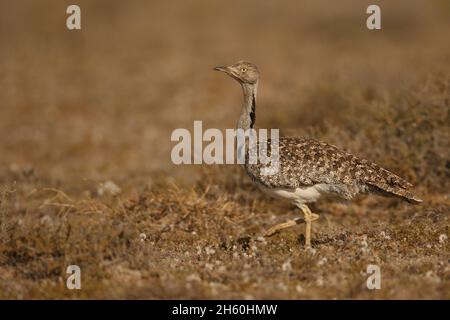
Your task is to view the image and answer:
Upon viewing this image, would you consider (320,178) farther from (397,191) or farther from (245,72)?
(245,72)

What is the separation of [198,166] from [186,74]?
27.0 feet

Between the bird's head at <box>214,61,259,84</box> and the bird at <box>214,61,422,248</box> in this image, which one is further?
the bird's head at <box>214,61,259,84</box>

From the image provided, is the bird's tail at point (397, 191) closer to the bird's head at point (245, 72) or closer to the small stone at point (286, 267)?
the small stone at point (286, 267)

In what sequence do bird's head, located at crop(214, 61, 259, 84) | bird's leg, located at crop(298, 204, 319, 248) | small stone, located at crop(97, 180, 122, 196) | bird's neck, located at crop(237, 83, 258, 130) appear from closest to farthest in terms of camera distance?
bird's leg, located at crop(298, 204, 319, 248), bird's neck, located at crop(237, 83, 258, 130), bird's head, located at crop(214, 61, 259, 84), small stone, located at crop(97, 180, 122, 196)

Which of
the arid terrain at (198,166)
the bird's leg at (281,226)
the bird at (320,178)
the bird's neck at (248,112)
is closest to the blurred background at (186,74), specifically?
the arid terrain at (198,166)

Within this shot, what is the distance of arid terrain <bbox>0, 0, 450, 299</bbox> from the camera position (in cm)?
614

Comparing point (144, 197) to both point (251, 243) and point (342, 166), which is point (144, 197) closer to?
point (251, 243)

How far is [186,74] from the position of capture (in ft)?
60.4

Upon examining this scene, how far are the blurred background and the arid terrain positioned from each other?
2.5 inches

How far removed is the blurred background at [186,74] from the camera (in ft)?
36.1

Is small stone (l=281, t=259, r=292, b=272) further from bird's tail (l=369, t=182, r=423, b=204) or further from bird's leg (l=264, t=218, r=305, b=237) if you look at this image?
bird's tail (l=369, t=182, r=423, b=204)

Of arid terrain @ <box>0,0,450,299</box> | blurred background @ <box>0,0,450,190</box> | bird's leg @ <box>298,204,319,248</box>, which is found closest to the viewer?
arid terrain @ <box>0,0,450,299</box>

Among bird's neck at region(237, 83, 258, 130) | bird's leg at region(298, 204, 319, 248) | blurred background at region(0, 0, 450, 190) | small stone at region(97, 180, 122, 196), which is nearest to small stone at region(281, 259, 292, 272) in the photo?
bird's leg at region(298, 204, 319, 248)

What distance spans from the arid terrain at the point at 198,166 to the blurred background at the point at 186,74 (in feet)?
0.20
